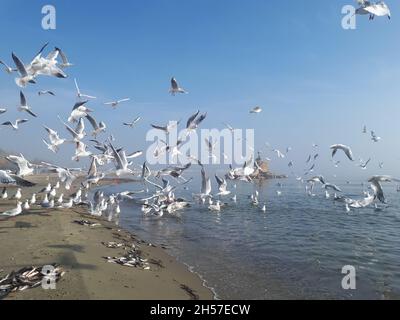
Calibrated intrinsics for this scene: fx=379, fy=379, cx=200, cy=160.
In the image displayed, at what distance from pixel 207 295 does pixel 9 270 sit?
4761mm

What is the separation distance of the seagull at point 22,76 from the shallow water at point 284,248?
7.59m

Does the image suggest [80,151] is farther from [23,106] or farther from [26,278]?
[26,278]

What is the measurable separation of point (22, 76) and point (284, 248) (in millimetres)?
11012

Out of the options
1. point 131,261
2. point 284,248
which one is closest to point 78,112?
point 131,261

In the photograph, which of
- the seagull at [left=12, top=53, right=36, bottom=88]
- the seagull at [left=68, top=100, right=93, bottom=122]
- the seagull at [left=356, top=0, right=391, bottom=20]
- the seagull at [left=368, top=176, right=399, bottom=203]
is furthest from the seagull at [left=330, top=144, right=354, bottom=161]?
the seagull at [left=12, top=53, right=36, bottom=88]

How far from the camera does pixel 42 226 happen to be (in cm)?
1490

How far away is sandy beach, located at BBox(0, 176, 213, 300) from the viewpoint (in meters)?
8.11

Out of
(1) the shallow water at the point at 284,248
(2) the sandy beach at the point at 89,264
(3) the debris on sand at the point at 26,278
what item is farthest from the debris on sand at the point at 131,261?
(3) the debris on sand at the point at 26,278

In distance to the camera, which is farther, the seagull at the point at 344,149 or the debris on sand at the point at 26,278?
the seagull at the point at 344,149

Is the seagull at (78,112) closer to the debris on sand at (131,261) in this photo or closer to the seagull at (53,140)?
the seagull at (53,140)

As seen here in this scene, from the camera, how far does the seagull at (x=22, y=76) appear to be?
11.3 meters
